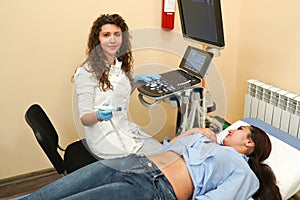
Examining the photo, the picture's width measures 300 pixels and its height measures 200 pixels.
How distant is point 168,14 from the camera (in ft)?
7.30

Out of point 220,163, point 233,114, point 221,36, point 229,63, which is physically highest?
point 221,36

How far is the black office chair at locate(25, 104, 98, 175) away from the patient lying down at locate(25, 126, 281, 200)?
0.38 feet

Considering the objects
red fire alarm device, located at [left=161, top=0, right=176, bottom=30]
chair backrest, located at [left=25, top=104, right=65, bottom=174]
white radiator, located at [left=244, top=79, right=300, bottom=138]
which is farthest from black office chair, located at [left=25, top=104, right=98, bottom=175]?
white radiator, located at [left=244, top=79, right=300, bottom=138]

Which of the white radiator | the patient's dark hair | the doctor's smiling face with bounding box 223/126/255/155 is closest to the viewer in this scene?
the patient's dark hair

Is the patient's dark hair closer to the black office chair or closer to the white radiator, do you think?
the white radiator

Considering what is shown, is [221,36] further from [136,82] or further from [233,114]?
[233,114]

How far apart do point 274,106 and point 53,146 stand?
1418 mm

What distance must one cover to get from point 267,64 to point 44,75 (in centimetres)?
155

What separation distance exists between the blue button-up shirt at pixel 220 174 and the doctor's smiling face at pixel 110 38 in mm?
698

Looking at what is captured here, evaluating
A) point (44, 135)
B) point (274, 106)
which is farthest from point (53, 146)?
point (274, 106)

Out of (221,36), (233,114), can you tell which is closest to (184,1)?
Result: (221,36)

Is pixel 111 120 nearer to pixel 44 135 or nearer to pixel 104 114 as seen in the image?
pixel 104 114

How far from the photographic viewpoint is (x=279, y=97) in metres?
2.03

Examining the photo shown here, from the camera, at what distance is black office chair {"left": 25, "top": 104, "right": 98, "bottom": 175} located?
1420 mm
